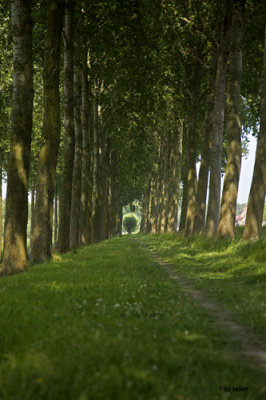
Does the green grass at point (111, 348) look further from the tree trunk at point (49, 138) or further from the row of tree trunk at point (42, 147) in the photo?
the tree trunk at point (49, 138)

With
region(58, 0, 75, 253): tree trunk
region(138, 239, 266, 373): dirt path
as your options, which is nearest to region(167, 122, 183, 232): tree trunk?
region(58, 0, 75, 253): tree trunk

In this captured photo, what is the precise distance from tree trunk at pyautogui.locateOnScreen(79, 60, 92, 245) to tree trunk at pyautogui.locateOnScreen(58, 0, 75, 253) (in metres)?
7.09

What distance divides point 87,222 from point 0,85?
537 inches

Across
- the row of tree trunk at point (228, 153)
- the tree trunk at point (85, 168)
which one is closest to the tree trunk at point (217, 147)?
the row of tree trunk at point (228, 153)

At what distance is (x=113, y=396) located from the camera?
402 cm

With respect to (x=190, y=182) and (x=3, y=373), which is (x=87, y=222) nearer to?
(x=190, y=182)

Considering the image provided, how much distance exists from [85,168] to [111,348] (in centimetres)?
2479

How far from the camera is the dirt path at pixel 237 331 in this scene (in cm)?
606

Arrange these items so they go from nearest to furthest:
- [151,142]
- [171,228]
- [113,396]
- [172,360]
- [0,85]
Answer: [113,396] → [172,360] → [0,85] → [171,228] → [151,142]

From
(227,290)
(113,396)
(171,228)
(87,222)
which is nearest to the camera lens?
(113,396)

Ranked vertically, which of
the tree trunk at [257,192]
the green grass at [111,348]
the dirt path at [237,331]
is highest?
the tree trunk at [257,192]

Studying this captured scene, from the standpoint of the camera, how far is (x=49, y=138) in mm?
16641

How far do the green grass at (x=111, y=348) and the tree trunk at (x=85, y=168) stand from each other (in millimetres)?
20169

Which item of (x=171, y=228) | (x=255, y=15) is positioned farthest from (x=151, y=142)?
(x=255, y=15)
